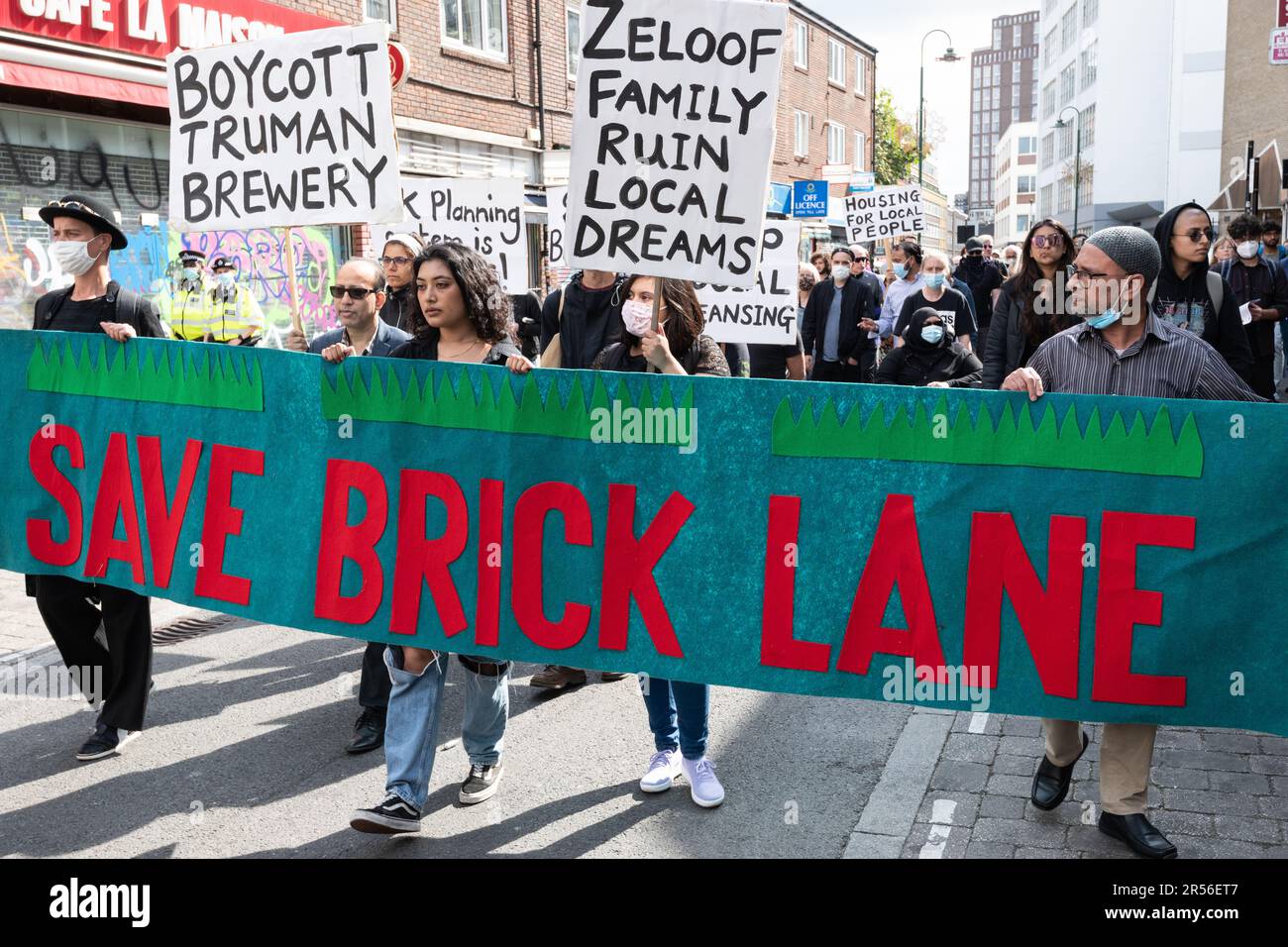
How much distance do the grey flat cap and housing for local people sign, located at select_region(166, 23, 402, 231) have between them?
2947mm

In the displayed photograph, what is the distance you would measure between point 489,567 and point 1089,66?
69624 millimetres

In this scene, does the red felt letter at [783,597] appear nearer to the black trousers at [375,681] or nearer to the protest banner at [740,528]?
the protest banner at [740,528]

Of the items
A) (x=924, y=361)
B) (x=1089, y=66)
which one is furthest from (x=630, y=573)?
(x=1089, y=66)

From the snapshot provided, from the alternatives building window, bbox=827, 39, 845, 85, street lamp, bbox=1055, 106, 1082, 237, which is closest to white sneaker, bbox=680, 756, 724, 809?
building window, bbox=827, 39, 845, 85

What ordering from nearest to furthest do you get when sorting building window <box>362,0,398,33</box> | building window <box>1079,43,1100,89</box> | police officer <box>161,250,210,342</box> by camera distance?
police officer <box>161,250,210,342</box> < building window <box>362,0,398,33</box> < building window <box>1079,43,1100,89</box>

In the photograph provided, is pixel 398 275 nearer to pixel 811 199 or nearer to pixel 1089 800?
pixel 1089 800

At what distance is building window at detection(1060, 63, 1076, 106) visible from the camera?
7094 centimetres

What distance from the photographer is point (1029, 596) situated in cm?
372

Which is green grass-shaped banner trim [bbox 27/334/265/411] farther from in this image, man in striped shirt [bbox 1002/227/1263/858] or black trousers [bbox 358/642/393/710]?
man in striped shirt [bbox 1002/227/1263/858]

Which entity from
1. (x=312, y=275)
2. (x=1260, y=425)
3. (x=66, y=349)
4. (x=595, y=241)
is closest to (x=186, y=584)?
(x=66, y=349)

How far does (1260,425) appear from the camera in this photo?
11.6 feet

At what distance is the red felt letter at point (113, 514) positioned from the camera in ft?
16.2

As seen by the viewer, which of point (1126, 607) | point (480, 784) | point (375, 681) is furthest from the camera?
point (375, 681)

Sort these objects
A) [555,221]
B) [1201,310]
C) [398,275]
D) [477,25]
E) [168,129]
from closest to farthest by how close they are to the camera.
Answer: [1201,310] < [398,275] < [555,221] < [168,129] < [477,25]
